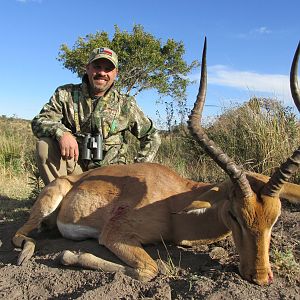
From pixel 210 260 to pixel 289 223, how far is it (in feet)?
4.55

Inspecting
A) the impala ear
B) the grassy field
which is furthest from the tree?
the impala ear

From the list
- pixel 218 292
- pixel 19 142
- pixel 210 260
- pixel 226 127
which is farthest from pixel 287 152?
pixel 19 142

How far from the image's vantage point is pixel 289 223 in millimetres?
5289

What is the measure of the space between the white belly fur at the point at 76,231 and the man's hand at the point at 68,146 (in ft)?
4.26

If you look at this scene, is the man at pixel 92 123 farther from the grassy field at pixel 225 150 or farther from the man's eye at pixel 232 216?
the man's eye at pixel 232 216

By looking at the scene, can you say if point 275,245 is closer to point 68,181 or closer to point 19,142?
point 68,181

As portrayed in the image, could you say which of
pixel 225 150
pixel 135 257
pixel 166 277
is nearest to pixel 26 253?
pixel 135 257

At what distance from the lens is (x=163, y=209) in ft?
15.8

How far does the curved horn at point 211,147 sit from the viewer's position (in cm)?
392

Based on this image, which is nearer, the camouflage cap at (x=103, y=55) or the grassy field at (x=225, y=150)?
the camouflage cap at (x=103, y=55)

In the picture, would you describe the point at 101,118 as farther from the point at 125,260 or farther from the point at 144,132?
the point at 125,260

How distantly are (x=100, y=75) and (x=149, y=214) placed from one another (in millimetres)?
3249

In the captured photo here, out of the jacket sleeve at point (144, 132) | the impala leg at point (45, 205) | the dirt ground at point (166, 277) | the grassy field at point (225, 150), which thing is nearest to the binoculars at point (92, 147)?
the jacket sleeve at point (144, 132)

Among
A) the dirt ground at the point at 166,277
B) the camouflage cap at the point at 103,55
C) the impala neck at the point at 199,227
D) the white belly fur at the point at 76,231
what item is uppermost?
the camouflage cap at the point at 103,55
